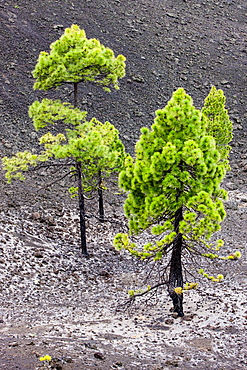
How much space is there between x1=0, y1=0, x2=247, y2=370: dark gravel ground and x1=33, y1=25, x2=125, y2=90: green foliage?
7468mm

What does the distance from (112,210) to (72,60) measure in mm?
12217

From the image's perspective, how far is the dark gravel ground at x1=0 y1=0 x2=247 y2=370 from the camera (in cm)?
973

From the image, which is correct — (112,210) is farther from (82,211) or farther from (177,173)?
(177,173)

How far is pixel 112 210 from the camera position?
2558 cm

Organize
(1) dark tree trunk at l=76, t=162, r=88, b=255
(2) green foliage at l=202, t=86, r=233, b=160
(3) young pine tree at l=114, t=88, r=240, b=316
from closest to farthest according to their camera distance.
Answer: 1. (3) young pine tree at l=114, t=88, r=240, b=316
2. (1) dark tree trunk at l=76, t=162, r=88, b=255
3. (2) green foliage at l=202, t=86, r=233, b=160

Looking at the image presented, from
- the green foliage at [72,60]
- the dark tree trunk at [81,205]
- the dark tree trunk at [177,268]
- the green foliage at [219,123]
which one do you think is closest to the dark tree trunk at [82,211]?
the dark tree trunk at [81,205]

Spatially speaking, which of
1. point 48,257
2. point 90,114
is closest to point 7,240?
point 48,257

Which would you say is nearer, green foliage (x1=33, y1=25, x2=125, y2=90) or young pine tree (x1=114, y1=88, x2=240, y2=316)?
young pine tree (x1=114, y1=88, x2=240, y2=316)

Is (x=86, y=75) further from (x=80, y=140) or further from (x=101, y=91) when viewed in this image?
(x=101, y=91)

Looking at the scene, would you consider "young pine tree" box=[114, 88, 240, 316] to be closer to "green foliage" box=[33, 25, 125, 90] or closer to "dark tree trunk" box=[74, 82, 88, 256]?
"green foliage" box=[33, 25, 125, 90]

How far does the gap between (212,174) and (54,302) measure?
7326 mm

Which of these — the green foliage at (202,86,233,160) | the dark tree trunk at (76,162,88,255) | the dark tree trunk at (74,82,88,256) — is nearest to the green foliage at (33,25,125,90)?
the dark tree trunk at (74,82,88,256)

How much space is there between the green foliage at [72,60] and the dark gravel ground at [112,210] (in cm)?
747

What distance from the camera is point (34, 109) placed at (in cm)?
1593
